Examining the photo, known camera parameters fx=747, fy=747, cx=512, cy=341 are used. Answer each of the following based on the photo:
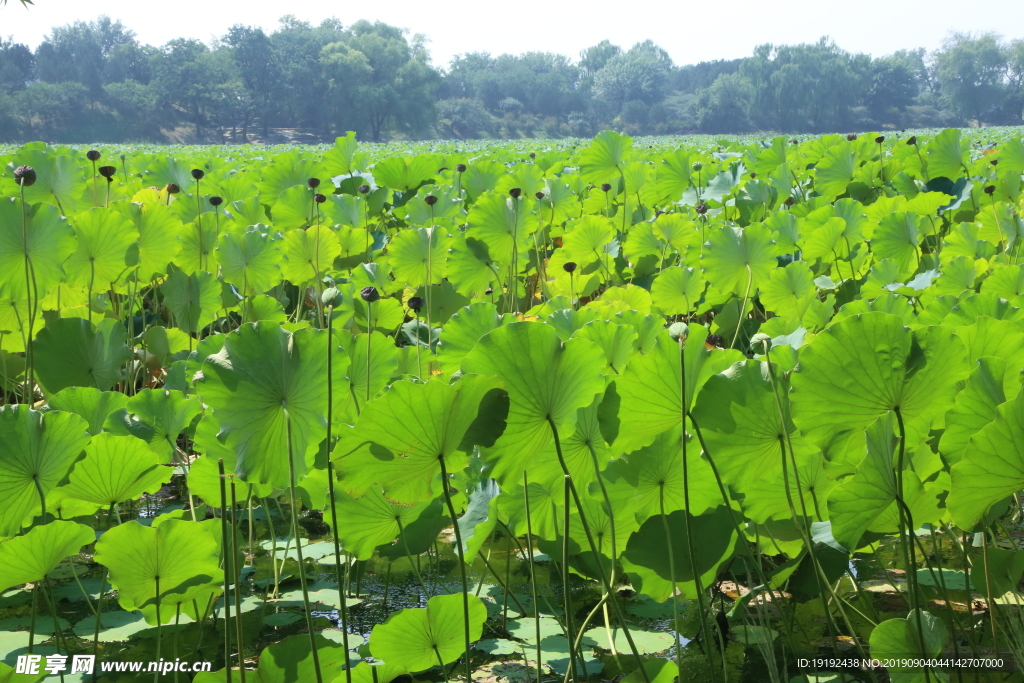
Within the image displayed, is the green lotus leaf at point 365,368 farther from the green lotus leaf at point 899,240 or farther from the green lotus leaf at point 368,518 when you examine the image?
the green lotus leaf at point 899,240

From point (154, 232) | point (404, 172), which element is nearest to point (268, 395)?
point (154, 232)

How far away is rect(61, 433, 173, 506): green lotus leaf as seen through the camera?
844mm

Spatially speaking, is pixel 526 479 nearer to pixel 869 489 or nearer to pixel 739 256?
pixel 869 489

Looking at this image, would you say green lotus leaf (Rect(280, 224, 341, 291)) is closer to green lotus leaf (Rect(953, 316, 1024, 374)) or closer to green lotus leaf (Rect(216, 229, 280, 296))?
green lotus leaf (Rect(216, 229, 280, 296))

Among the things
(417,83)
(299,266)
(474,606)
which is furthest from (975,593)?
(417,83)

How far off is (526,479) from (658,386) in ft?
0.68

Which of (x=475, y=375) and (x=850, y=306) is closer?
(x=475, y=375)

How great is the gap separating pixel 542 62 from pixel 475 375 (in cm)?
8092

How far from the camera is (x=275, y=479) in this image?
0.80m

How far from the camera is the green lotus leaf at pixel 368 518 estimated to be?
923mm

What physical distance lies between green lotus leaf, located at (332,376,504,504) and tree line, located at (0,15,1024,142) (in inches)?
1707

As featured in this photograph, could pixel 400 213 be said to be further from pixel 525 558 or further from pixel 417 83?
pixel 417 83

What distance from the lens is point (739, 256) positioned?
5.58 ft

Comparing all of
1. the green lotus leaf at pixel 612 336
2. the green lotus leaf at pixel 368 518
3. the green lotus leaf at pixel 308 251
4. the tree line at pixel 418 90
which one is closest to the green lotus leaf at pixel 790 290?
the green lotus leaf at pixel 612 336
